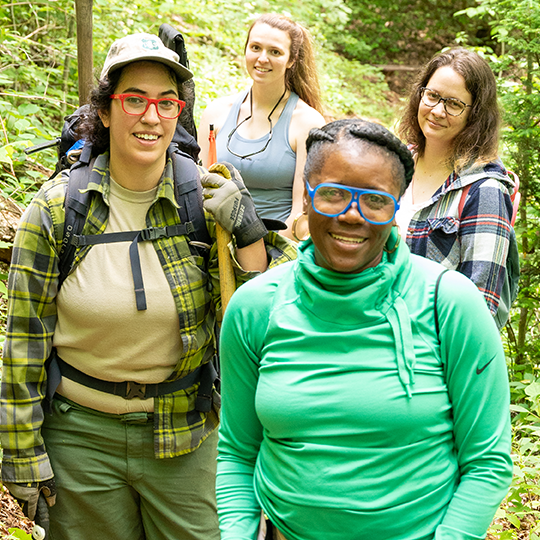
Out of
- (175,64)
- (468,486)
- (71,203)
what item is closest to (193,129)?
(175,64)

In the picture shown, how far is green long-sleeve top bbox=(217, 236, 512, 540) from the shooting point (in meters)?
1.52

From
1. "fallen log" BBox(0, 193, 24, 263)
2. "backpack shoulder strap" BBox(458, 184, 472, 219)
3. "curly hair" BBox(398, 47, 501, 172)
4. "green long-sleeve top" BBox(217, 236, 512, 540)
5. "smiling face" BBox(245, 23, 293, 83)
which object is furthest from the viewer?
"fallen log" BBox(0, 193, 24, 263)

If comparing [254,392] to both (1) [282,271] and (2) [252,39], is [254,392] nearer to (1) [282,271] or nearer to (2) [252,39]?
(1) [282,271]

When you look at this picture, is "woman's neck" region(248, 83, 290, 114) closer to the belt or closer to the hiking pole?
the hiking pole

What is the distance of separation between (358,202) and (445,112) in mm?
1772

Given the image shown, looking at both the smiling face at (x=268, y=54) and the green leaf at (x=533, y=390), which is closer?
the green leaf at (x=533, y=390)

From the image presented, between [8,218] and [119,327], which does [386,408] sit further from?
[8,218]

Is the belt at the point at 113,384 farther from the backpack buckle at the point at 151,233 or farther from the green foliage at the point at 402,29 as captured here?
the green foliage at the point at 402,29

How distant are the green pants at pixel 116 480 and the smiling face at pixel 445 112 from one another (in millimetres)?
1902

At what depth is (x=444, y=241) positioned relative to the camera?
2.99m

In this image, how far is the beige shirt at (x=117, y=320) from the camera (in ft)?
7.85

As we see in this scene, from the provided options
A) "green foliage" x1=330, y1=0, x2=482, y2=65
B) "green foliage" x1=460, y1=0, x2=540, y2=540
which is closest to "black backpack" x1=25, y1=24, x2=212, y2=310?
"green foliage" x1=460, y1=0, x2=540, y2=540

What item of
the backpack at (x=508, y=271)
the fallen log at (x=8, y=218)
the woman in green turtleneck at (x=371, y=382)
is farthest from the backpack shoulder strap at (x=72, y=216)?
the fallen log at (x=8, y=218)

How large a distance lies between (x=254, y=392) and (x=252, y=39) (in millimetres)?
3004
